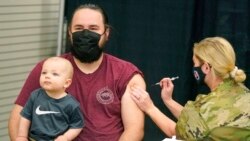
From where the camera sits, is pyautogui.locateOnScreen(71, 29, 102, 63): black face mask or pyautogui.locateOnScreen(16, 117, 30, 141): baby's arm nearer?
pyautogui.locateOnScreen(16, 117, 30, 141): baby's arm

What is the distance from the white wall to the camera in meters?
3.73

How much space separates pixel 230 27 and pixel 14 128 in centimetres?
164

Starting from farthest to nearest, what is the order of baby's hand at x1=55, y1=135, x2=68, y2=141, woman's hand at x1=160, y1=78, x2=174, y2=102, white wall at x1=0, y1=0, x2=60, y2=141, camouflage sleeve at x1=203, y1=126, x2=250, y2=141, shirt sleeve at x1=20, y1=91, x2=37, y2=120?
white wall at x1=0, y1=0, x2=60, y2=141
woman's hand at x1=160, y1=78, x2=174, y2=102
shirt sleeve at x1=20, y1=91, x2=37, y2=120
baby's hand at x1=55, y1=135, x2=68, y2=141
camouflage sleeve at x1=203, y1=126, x2=250, y2=141

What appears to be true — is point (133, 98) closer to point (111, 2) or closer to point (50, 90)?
point (50, 90)

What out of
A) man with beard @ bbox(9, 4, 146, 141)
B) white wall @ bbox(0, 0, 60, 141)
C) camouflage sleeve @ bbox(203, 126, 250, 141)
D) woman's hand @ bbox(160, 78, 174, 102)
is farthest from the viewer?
white wall @ bbox(0, 0, 60, 141)

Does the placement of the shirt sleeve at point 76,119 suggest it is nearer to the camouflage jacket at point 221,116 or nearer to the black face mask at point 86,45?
the black face mask at point 86,45

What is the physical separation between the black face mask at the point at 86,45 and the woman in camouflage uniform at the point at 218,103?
23.5 inches

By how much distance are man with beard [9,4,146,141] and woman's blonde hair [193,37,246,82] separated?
508 mm

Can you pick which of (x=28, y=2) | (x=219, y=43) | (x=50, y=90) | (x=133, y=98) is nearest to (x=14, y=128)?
(x=50, y=90)

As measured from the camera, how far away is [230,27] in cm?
339

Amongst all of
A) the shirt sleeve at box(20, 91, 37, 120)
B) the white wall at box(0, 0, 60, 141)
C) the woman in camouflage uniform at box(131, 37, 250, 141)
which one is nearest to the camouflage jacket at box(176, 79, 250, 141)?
the woman in camouflage uniform at box(131, 37, 250, 141)

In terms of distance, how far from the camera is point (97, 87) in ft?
8.84

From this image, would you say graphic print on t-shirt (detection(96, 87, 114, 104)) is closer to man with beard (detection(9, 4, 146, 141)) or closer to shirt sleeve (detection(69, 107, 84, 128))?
man with beard (detection(9, 4, 146, 141))

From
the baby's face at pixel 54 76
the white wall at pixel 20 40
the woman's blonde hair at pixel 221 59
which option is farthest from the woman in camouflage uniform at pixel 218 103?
the white wall at pixel 20 40
